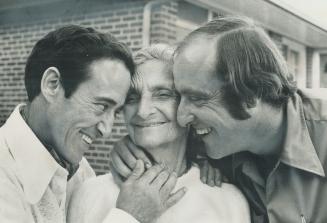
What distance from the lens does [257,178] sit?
1.32 meters

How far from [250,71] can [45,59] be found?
56 centimetres

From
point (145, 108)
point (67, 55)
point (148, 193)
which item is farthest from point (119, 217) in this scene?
point (67, 55)

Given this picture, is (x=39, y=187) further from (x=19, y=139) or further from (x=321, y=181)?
(x=321, y=181)

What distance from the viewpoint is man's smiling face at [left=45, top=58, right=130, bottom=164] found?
1.17m

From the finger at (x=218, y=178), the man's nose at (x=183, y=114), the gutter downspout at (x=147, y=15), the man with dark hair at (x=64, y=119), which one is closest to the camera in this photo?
the man with dark hair at (x=64, y=119)

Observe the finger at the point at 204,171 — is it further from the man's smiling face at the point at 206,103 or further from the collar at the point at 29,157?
the collar at the point at 29,157

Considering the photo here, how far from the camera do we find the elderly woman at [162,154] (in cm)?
125

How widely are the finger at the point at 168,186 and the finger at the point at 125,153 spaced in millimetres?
112

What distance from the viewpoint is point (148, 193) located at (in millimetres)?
1178

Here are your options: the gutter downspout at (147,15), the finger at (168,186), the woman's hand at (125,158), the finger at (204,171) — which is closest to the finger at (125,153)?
the woman's hand at (125,158)

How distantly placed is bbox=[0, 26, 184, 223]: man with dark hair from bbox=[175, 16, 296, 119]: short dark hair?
0.73 feet

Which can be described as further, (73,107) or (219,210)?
(219,210)

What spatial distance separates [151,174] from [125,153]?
0.38 ft

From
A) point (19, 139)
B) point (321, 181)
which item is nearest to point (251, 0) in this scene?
point (321, 181)
